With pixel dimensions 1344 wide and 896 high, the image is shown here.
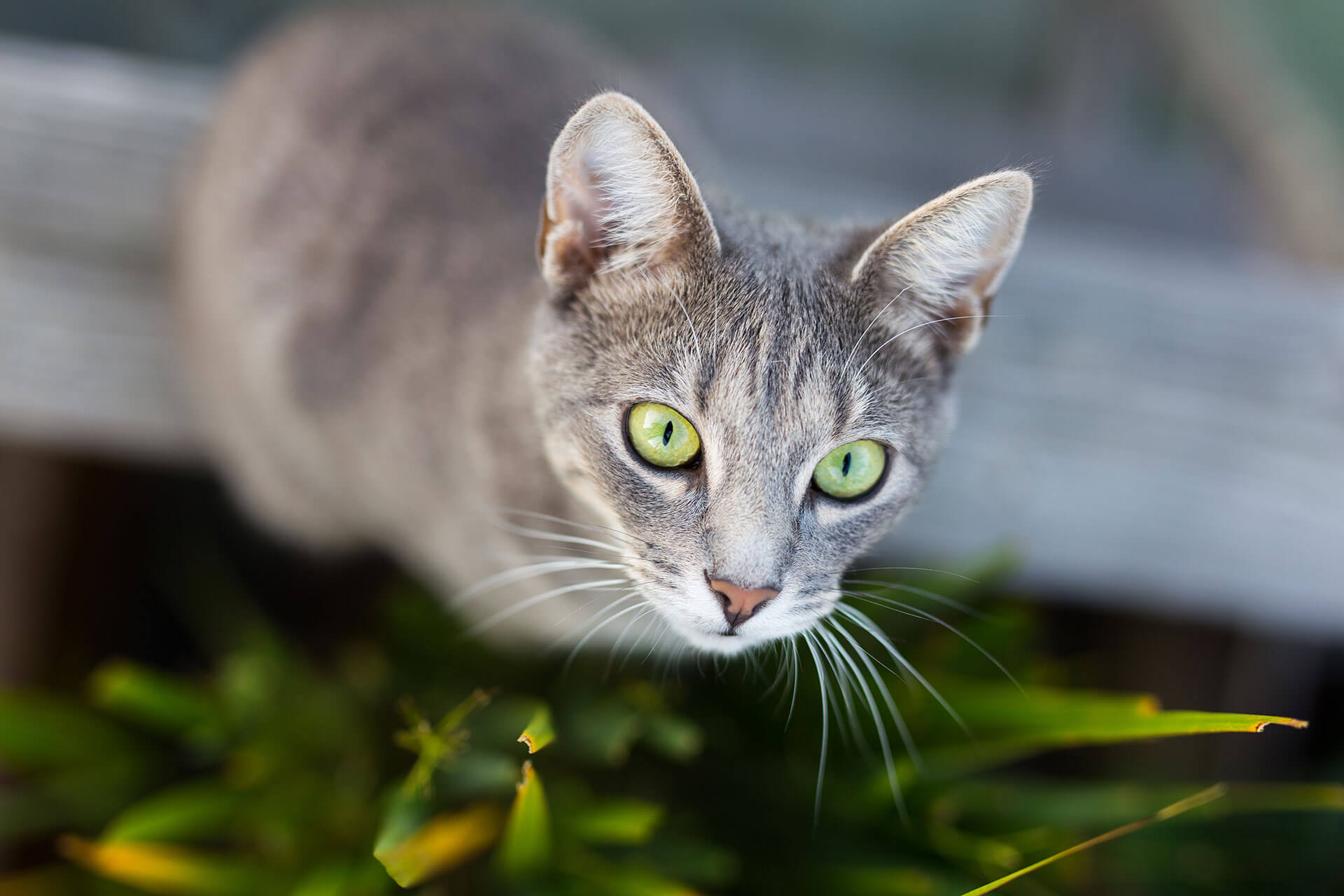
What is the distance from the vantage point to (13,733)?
1.62m

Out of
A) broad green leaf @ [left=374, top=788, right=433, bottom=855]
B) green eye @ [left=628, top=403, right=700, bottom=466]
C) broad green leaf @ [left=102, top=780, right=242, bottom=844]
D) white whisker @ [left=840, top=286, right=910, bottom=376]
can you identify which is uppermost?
white whisker @ [left=840, top=286, right=910, bottom=376]

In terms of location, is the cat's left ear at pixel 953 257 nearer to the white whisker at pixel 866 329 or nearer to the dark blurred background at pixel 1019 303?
the white whisker at pixel 866 329

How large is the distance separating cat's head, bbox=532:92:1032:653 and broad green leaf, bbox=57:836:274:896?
90cm

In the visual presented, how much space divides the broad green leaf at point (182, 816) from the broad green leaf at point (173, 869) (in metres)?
0.02

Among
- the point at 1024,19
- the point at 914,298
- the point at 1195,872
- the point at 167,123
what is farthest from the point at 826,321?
the point at 1024,19

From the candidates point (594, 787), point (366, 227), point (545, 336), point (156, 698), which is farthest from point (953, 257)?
point (156, 698)

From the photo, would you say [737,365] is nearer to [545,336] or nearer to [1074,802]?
[545,336]

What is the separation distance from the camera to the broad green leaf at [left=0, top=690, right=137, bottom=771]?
1.63 metres

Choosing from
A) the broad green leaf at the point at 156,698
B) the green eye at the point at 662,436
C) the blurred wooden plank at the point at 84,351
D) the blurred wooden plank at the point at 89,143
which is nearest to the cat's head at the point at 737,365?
the green eye at the point at 662,436

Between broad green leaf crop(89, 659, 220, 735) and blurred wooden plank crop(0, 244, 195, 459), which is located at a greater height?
blurred wooden plank crop(0, 244, 195, 459)

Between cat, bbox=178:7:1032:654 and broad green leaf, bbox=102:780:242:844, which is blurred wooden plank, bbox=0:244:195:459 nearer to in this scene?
cat, bbox=178:7:1032:654

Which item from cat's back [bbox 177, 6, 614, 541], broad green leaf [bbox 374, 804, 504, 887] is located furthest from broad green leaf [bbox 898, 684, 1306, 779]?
cat's back [bbox 177, 6, 614, 541]

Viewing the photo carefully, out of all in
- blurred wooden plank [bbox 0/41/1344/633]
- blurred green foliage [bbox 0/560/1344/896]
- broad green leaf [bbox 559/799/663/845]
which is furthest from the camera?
blurred wooden plank [bbox 0/41/1344/633]

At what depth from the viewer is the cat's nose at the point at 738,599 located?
103 cm
